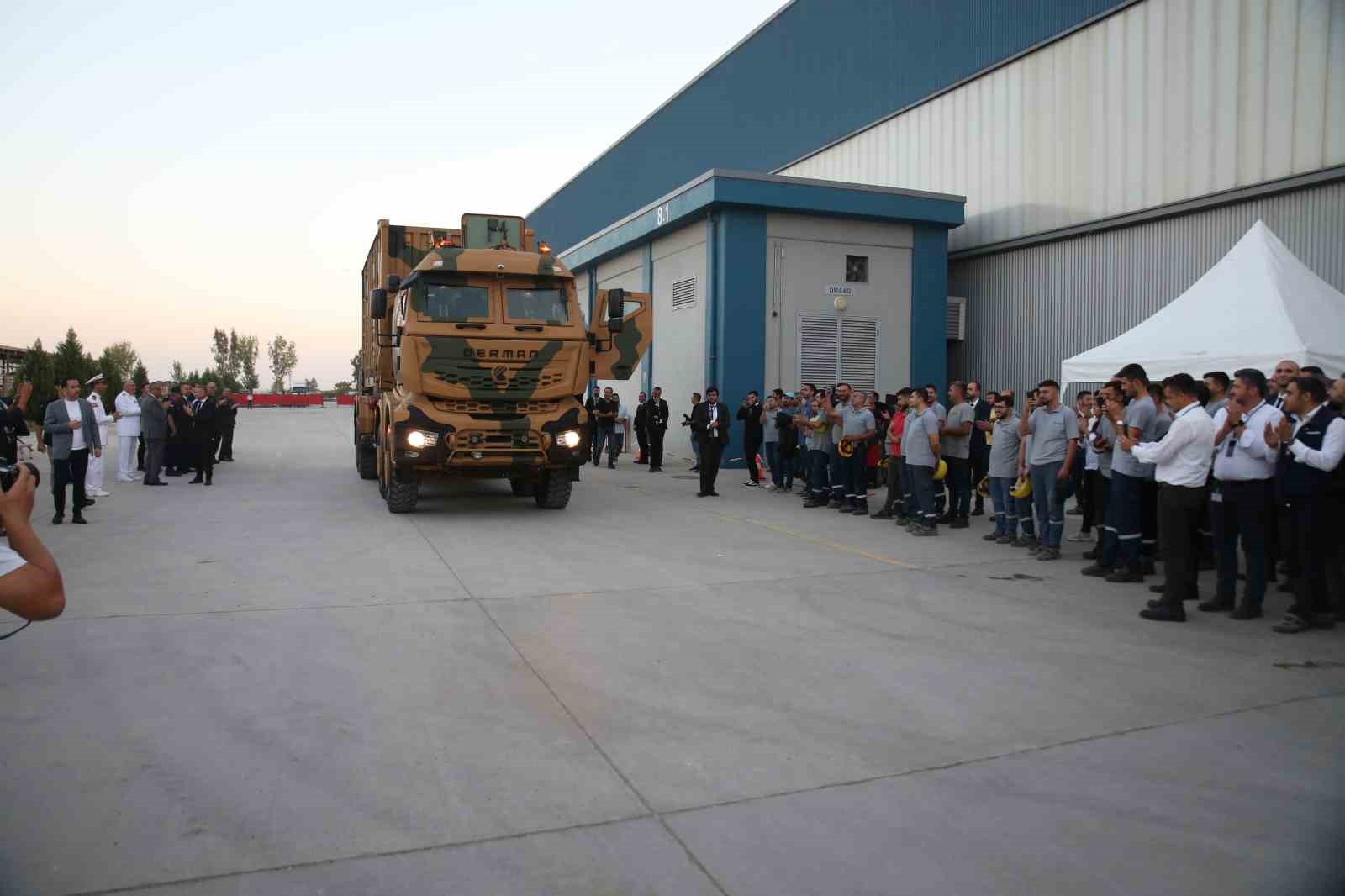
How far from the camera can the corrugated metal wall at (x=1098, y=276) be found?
13906 mm

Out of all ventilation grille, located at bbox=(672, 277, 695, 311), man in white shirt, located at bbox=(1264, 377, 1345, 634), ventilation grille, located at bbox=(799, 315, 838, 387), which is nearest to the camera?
man in white shirt, located at bbox=(1264, 377, 1345, 634)

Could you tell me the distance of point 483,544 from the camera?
398 inches

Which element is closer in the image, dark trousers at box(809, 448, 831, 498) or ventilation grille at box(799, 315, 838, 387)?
dark trousers at box(809, 448, 831, 498)

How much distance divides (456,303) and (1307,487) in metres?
9.20

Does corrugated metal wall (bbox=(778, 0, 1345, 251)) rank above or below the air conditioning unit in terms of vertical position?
above

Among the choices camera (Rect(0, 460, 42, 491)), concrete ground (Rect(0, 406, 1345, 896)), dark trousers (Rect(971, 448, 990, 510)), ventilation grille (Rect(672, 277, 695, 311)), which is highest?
ventilation grille (Rect(672, 277, 695, 311))

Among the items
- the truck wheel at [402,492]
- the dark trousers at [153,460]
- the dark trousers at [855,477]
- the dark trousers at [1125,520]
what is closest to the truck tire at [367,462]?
the dark trousers at [153,460]

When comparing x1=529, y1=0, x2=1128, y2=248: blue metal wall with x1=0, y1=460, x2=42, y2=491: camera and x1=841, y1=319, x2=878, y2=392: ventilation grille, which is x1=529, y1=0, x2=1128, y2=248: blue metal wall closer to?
x1=841, y1=319, x2=878, y2=392: ventilation grille

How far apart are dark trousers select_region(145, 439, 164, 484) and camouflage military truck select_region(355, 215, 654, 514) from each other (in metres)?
5.83

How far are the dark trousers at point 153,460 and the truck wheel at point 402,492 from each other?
6.40m

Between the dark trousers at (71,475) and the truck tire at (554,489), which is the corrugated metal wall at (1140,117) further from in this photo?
the dark trousers at (71,475)

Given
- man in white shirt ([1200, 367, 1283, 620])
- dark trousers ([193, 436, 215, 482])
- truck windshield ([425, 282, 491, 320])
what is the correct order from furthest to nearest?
dark trousers ([193, 436, 215, 482]), truck windshield ([425, 282, 491, 320]), man in white shirt ([1200, 367, 1283, 620])

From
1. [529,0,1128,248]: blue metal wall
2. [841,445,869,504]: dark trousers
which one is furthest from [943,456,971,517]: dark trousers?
[529,0,1128,248]: blue metal wall

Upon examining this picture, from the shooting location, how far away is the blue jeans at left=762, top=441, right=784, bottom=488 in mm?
16406
